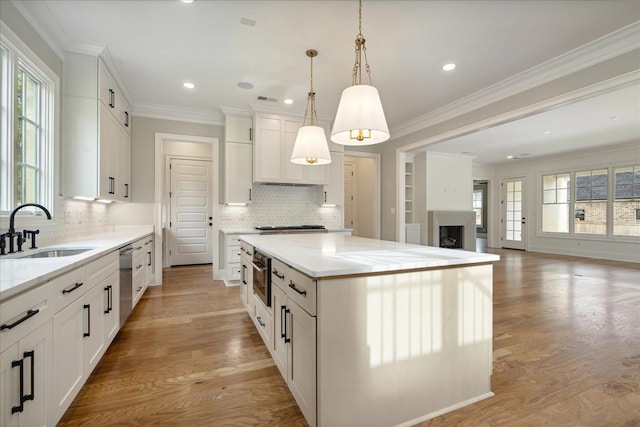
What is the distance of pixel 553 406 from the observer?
1751 mm

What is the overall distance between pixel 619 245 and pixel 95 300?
9.84 m

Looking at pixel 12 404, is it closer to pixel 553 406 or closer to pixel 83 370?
pixel 83 370

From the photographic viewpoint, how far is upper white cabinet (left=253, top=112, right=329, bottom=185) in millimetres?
4762

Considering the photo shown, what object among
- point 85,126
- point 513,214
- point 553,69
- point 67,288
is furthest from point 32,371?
point 513,214

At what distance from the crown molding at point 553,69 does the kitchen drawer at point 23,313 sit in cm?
458

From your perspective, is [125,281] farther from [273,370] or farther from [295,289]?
[295,289]

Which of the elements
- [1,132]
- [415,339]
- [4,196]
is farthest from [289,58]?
[415,339]

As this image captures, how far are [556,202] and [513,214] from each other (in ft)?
3.85

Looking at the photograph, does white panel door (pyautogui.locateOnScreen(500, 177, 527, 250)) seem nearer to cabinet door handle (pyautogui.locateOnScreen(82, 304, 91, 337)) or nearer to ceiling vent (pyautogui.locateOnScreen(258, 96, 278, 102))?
ceiling vent (pyautogui.locateOnScreen(258, 96, 278, 102))

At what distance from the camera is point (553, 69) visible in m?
3.23

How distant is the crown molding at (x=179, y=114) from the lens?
459 centimetres

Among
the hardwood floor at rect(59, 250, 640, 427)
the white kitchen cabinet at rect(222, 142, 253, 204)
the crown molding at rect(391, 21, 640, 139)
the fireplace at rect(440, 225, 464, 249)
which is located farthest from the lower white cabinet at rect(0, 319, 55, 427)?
the fireplace at rect(440, 225, 464, 249)

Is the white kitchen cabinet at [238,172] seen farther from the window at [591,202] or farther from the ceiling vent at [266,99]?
the window at [591,202]

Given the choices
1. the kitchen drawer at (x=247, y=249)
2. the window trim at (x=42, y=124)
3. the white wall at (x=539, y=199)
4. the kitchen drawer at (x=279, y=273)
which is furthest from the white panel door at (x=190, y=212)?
the white wall at (x=539, y=199)
